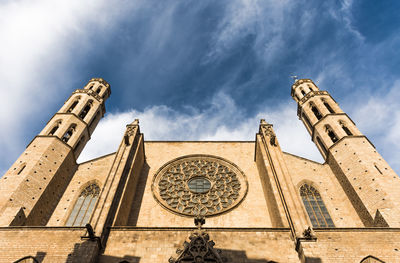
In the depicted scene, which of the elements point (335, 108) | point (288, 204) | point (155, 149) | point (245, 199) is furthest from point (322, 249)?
point (335, 108)

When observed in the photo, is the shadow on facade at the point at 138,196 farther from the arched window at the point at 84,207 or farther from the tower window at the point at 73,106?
the tower window at the point at 73,106

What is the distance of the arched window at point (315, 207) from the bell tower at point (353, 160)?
137cm

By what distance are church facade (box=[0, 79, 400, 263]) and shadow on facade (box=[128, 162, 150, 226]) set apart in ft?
0.18

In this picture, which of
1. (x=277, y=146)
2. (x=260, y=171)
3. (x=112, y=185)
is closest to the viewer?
(x=112, y=185)

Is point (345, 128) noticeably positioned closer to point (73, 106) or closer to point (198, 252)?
point (198, 252)

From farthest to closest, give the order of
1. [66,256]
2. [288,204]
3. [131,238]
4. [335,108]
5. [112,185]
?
[335,108]
[112,185]
[288,204]
[131,238]
[66,256]

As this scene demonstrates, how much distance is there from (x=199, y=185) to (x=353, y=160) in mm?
8075

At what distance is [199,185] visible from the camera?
1484 cm

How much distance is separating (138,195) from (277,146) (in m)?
7.32

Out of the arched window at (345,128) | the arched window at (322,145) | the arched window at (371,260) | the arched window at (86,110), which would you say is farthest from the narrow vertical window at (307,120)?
the arched window at (86,110)

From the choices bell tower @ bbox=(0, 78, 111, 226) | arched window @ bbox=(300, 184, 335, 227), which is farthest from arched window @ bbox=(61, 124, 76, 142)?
arched window @ bbox=(300, 184, 335, 227)

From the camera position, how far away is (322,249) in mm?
8828

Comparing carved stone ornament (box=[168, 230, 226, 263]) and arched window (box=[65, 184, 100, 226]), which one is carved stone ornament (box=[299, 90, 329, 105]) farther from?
arched window (box=[65, 184, 100, 226])

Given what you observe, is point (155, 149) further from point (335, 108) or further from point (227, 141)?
point (335, 108)
